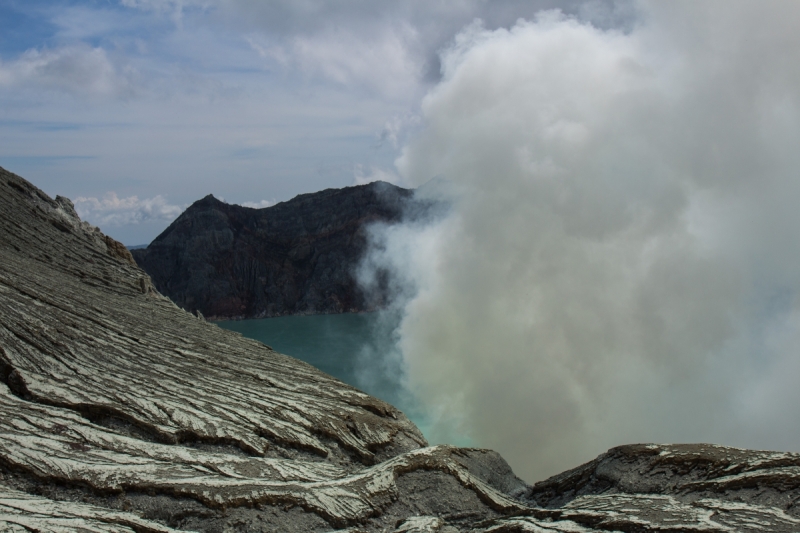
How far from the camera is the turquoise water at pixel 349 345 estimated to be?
47719 mm

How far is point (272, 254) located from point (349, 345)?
38.5 meters

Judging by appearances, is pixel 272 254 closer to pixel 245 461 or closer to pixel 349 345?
pixel 349 345

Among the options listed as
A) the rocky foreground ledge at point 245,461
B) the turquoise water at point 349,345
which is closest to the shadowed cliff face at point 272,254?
the turquoise water at point 349,345

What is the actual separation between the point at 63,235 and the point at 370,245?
76.1 meters

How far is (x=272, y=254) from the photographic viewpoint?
322ft

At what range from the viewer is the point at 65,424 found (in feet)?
32.3

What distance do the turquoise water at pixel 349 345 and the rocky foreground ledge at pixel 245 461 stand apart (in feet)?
90.5

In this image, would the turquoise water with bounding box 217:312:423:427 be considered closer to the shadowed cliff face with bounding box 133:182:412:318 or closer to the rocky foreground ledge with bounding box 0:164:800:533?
the shadowed cliff face with bounding box 133:182:412:318

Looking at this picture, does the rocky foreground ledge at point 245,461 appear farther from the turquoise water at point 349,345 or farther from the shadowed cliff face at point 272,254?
the shadowed cliff face at point 272,254

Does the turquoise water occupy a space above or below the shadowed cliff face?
below

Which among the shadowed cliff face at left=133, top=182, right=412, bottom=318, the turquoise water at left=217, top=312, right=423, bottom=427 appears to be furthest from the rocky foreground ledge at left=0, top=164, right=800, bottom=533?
the shadowed cliff face at left=133, top=182, right=412, bottom=318

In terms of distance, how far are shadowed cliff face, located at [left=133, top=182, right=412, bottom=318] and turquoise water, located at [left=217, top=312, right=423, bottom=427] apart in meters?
4.26

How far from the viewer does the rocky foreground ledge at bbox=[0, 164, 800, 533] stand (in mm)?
8102

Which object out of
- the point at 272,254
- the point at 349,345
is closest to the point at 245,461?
the point at 349,345
